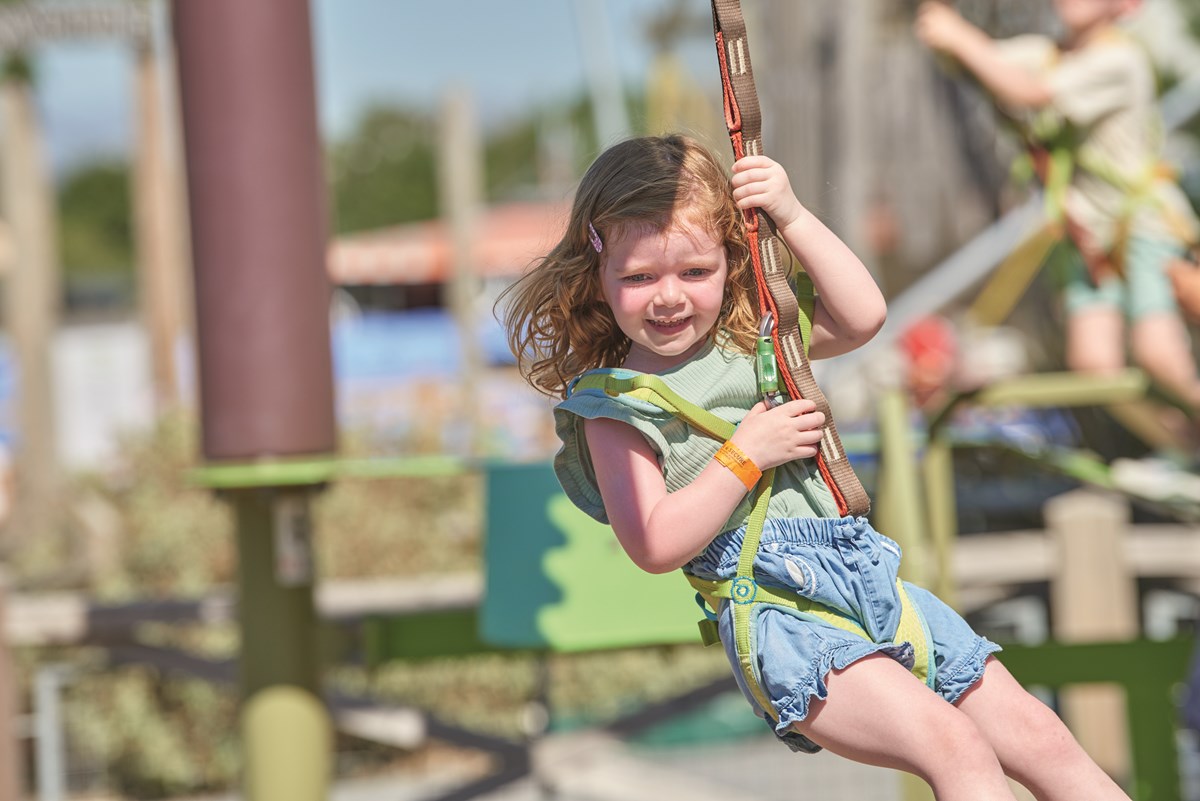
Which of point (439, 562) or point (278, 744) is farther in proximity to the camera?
point (439, 562)

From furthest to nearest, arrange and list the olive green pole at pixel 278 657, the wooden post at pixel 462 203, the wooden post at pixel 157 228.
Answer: the wooden post at pixel 462 203
the wooden post at pixel 157 228
the olive green pole at pixel 278 657

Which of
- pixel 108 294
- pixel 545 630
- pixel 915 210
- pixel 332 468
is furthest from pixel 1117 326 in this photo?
pixel 108 294

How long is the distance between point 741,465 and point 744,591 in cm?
18

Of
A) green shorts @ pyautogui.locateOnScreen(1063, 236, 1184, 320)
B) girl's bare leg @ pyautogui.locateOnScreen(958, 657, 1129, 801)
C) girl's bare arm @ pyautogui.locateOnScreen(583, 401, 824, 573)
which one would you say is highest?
green shorts @ pyautogui.locateOnScreen(1063, 236, 1184, 320)

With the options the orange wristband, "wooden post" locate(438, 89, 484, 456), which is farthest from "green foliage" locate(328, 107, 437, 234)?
the orange wristband

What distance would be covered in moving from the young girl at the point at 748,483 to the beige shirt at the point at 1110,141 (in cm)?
258

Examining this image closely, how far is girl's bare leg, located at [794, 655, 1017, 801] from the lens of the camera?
175cm

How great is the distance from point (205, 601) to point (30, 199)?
10.2 ft

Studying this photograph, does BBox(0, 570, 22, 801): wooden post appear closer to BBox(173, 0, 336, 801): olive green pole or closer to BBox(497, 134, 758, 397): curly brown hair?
BBox(173, 0, 336, 801): olive green pole

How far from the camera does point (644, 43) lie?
49.6 feet

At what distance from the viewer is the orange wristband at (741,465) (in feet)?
6.00

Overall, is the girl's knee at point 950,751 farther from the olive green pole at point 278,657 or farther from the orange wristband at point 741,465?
the olive green pole at point 278,657

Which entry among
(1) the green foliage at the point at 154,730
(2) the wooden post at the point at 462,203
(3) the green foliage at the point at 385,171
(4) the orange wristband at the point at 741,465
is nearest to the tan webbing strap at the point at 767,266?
(4) the orange wristband at the point at 741,465

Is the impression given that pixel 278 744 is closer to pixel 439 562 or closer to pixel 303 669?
pixel 303 669
